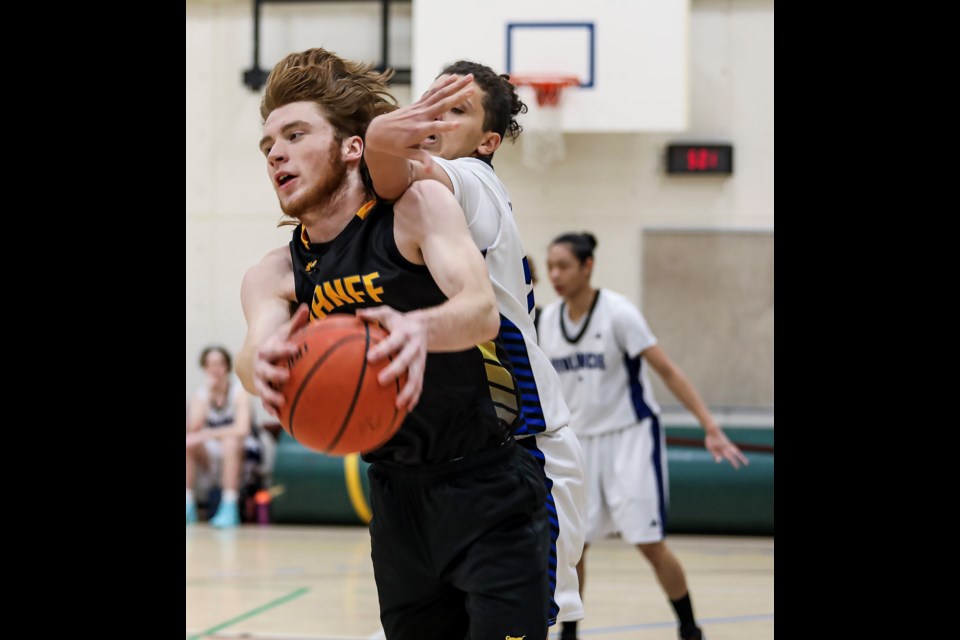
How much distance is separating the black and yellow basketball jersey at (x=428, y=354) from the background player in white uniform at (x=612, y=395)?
3287 millimetres

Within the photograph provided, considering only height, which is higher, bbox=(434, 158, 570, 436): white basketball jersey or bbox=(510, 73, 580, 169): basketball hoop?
bbox=(510, 73, 580, 169): basketball hoop

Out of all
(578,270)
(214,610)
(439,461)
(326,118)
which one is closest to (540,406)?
(439,461)

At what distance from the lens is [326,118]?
9.05 ft

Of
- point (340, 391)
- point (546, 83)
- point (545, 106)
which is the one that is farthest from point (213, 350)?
point (340, 391)

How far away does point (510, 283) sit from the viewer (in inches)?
119

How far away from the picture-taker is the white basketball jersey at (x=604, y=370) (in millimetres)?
6195

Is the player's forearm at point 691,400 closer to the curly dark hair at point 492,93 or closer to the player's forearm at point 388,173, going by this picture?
the curly dark hair at point 492,93

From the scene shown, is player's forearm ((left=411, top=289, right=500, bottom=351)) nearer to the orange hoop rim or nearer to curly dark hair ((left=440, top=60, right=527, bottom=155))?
curly dark hair ((left=440, top=60, right=527, bottom=155))

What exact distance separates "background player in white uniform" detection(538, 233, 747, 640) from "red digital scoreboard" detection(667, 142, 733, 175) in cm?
445

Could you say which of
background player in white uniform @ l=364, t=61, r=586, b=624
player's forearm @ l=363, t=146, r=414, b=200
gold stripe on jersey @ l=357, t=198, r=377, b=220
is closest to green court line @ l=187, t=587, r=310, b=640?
background player in white uniform @ l=364, t=61, r=586, b=624

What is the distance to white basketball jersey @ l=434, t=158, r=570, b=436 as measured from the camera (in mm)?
2957

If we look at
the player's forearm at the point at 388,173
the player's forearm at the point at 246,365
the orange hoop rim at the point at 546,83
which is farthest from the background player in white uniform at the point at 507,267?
the orange hoop rim at the point at 546,83
